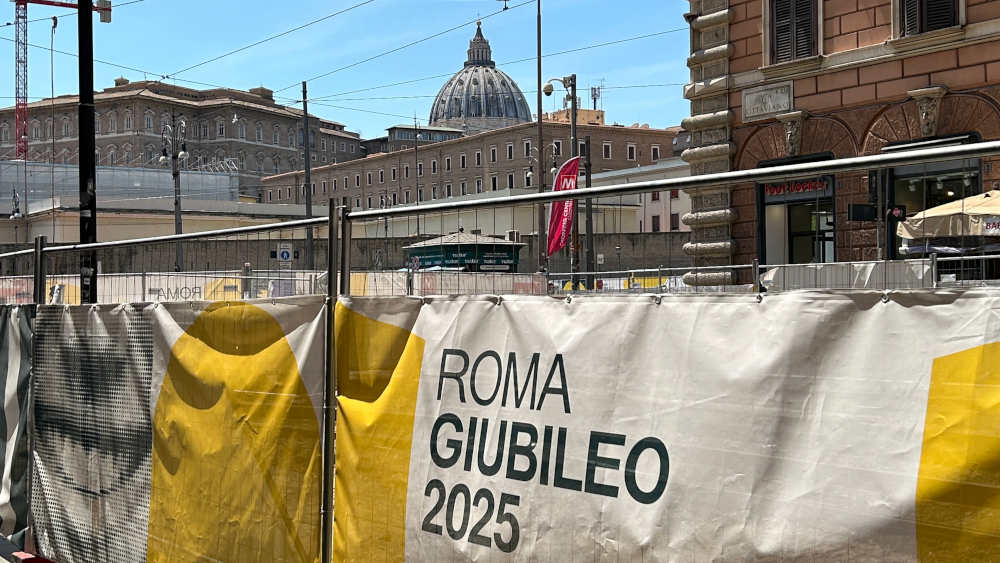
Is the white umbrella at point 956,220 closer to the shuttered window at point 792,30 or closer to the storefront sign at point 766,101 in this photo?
the shuttered window at point 792,30

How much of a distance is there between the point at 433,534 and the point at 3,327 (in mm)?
5227

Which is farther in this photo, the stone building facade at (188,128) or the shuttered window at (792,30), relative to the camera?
the stone building facade at (188,128)

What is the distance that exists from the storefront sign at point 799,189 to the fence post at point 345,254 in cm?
221

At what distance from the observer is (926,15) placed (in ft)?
57.0

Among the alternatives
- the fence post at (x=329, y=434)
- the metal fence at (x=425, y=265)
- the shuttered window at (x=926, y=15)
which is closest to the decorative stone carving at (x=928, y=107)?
the shuttered window at (x=926, y=15)

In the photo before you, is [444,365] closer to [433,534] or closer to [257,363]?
[433,534]

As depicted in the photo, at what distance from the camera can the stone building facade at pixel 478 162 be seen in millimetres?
109750

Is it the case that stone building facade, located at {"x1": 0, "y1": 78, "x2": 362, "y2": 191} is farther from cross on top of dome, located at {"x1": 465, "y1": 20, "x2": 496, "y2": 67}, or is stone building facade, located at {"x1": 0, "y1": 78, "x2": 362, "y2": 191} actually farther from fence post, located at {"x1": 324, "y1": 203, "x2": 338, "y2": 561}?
fence post, located at {"x1": 324, "y1": 203, "x2": 338, "y2": 561}

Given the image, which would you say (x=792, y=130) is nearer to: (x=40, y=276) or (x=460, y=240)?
(x=40, y=276)

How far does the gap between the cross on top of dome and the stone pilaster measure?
17833cm

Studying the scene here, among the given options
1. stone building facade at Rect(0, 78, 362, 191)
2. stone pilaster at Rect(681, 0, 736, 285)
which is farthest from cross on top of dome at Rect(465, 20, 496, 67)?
stone pilaster at Rect(681, 0, 736, 285)

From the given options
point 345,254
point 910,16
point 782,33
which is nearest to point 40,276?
point 345,254

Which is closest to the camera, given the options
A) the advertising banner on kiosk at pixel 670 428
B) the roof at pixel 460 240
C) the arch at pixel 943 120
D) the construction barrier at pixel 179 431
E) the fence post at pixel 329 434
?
the advertising banner on kiosk at pixel 670 428

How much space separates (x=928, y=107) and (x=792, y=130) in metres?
2.72
